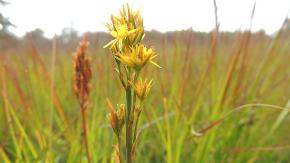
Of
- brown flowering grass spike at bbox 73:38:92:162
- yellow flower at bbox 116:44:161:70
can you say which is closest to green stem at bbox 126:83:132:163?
yellow flower at bbox 116:44:161:70

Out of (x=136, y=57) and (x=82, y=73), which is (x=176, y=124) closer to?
(x=82, y=73)

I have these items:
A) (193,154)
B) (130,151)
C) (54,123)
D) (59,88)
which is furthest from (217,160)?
(59,88)

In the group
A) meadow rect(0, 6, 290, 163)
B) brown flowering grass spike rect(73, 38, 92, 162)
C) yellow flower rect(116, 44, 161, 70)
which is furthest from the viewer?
meadow rect(0, 6, 290, 163)

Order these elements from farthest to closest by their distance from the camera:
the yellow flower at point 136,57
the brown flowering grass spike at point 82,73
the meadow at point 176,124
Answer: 1. the meadow at point 176,124
2. the brown flowering grass spike at point 82,73
3. the yellow flower at point 136,57

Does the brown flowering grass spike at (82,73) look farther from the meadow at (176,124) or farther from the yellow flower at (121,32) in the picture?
the yellow flower at (121,32)

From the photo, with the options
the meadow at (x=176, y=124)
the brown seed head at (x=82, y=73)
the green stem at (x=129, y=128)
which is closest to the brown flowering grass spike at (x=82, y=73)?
the brown seed head at (x=82, y=73)

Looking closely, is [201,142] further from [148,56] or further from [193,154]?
[148,56]

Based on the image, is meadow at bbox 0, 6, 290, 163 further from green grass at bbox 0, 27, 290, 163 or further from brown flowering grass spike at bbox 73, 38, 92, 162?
brown flowering grass spike at bbox 73, 38, 92, 162

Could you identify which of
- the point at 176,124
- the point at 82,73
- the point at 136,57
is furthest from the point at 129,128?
the point at 176,124
